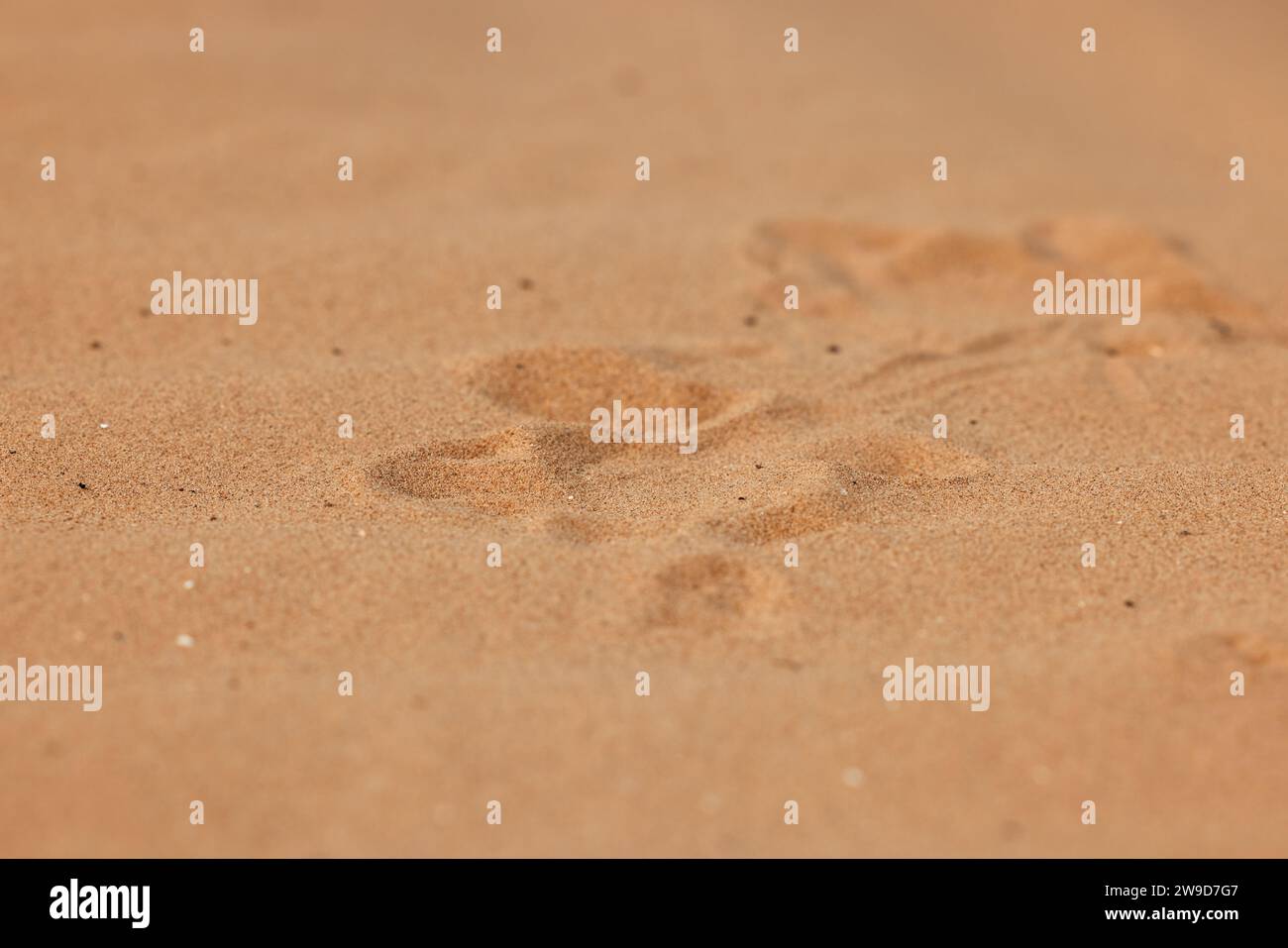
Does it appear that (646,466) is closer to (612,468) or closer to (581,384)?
(612,468)

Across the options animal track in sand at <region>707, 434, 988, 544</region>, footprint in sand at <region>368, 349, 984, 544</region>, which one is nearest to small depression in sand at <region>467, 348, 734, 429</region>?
footprint in sand at <region>368, 349, 984, 544</region>

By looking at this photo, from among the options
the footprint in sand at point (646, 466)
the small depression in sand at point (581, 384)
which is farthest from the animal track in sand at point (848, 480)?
the small depression in sand at point (581, 384)

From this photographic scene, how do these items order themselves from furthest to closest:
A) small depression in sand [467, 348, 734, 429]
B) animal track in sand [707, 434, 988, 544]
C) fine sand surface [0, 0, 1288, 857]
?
1. small depression in sand [467, 348, 734, 429]
2. animal track in sand [707, 434, 988, 544]
3. fine sand surface [0, 0, 1288, 857]

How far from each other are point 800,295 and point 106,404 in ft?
6.92

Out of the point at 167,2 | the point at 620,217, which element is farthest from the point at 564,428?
the point at 167,2

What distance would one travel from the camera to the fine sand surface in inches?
90.0

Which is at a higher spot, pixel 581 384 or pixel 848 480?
pixel 581 384

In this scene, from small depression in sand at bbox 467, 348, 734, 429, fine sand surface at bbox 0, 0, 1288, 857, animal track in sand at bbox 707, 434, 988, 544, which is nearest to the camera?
fine sand surface at bbox 0, 0, 1288, 857

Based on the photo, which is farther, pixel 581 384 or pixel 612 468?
pixel 581 384

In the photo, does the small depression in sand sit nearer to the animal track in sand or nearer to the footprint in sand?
the footprint in sand

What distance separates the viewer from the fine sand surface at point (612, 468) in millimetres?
2285

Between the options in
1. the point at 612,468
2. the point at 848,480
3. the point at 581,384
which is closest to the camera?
the point at 848,480

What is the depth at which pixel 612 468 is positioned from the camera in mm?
3250

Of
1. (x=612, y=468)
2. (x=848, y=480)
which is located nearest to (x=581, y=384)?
(x=612, y=468)
